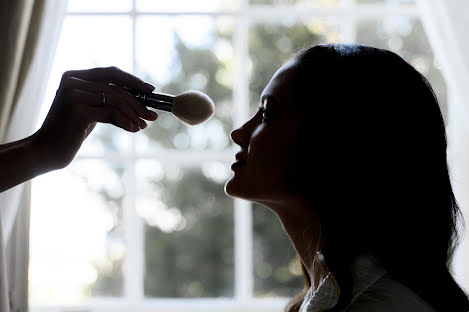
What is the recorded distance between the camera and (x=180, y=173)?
208cm

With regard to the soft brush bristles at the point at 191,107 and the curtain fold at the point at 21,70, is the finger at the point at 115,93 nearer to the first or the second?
the soft brush bristles at the point at 191,107

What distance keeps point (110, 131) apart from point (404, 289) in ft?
3.92

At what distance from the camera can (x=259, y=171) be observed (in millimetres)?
1232

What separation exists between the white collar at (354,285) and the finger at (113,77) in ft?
1.57

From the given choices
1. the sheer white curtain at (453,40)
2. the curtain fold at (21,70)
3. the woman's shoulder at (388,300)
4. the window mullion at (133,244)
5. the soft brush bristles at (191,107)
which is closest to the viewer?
the woman's shoulder at (388,300)

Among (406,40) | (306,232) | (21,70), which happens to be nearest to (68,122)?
(306,232)

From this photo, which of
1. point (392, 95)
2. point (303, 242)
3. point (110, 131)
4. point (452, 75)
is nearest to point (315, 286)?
point (303, 242)

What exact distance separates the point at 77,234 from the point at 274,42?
2.90ft

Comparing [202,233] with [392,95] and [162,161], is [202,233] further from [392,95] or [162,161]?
[392,95]

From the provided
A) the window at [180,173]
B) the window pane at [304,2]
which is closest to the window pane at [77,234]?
the window at [180,173]

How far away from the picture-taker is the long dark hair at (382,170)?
1.17 meters

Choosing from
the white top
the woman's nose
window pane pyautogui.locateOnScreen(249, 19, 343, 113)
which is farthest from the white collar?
window pane pyautogui.locateOnScreen(249, 19, 343, 113)

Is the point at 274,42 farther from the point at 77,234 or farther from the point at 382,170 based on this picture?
the point at 382,170

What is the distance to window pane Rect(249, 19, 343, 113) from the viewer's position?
6.88 feet
